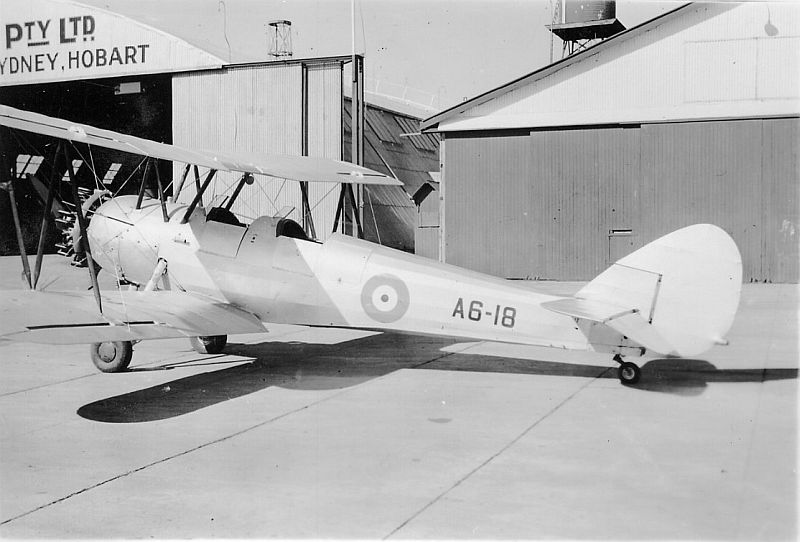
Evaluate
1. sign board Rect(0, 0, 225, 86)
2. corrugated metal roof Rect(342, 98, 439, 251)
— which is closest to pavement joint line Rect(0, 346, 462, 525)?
sign board Rect(0, 0, 225, 86)

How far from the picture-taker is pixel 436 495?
5.23 meters

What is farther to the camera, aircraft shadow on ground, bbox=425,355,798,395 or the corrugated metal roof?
the corrugated metal roof

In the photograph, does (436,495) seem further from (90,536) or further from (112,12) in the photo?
(112,12)

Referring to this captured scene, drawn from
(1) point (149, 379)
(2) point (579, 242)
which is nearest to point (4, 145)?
(2) point (579, 242)

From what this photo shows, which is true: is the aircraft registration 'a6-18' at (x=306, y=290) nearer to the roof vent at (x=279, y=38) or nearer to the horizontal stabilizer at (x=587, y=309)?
the horizontal stabilizer at (x=587, y=309)

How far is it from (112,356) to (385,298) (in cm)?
347

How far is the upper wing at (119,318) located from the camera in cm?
726

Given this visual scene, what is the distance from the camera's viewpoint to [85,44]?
24453mm

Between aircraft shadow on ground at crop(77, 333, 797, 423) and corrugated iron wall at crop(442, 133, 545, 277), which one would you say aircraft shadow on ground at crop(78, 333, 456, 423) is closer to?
aircraft shadow on ground at crop(77, 333, 797, 423)

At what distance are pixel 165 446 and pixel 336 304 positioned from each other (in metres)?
3.25

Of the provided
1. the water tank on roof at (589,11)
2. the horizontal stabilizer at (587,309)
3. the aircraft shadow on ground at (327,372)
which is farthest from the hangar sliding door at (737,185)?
the water tank on roof at (589,11)

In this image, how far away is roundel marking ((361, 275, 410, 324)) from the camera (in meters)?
9.01

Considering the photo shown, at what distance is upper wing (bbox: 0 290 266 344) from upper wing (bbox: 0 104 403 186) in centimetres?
165

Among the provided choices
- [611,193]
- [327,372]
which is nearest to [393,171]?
[611,193]
